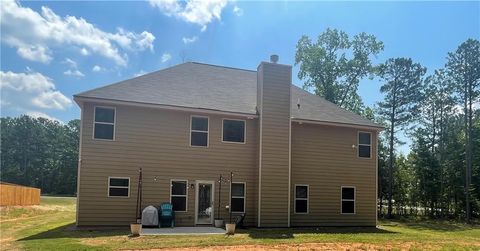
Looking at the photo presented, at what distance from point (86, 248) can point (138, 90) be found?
24.6ft

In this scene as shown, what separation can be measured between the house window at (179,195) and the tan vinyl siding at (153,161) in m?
0.16

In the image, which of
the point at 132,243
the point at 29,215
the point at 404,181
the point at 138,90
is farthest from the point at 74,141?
the point at 132,243

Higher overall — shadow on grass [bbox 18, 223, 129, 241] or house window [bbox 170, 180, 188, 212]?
house window [bbox 170, 180, 188, 212]

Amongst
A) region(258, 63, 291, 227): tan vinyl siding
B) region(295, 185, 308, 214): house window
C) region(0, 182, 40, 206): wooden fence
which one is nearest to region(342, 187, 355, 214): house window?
region(295, 185, 308, 214): house window

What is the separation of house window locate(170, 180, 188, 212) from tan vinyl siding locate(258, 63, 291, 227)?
2948 mm

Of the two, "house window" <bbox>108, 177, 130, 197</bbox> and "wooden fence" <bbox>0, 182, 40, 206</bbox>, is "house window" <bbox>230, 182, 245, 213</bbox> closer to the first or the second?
"house window" <bbox>108, 177, 130, 197</bbox>

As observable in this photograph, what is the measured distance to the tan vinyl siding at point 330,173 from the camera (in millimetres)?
18188

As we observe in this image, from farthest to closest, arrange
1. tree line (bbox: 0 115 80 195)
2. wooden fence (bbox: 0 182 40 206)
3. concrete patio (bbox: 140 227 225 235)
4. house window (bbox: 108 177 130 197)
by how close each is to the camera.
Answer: tree line (bbox: 0 115 80 195), wooden fence (bbox: 0 182 40 206), house window (bbox: 108 177 130 197), concrete patio (bbox: 140 227 225 235)

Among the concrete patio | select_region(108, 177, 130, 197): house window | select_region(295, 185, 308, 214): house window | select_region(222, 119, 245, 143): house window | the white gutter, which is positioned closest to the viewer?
the concrete patio

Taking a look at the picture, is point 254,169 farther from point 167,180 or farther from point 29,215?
point 29,215

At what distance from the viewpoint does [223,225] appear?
1655 cm

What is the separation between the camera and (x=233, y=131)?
687 inches

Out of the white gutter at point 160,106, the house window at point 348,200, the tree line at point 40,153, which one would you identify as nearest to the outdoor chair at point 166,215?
the white gutter at point 160,106

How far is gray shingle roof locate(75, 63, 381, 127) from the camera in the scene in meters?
16.4
